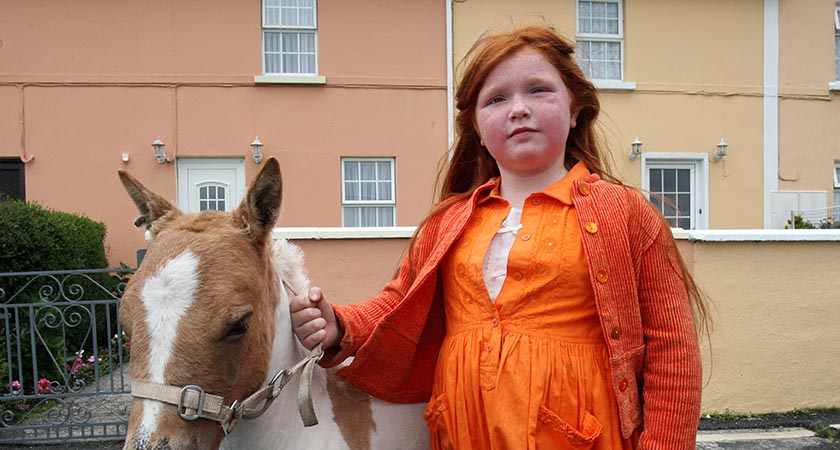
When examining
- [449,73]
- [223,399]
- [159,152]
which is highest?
[449,73]

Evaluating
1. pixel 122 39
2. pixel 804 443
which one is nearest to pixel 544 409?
pixel 804 443

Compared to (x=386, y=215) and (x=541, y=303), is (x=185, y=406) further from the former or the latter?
(x=386, y=215)

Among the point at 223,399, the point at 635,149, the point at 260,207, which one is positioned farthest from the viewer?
the point at 635,149

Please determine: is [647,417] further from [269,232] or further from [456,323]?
[269,232]

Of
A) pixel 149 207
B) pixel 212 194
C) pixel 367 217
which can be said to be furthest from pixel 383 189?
pixel 149 207

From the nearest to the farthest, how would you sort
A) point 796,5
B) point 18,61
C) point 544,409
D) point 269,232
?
1. point 544,409
2. point 269,232
3. point 18,61
4. point 796,5

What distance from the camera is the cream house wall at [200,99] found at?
8586 mm

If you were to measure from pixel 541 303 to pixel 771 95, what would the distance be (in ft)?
35.5

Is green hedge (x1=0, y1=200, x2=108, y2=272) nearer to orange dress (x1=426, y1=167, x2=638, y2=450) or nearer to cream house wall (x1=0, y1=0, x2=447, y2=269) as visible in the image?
cream house wall (x1=0, y1=0, x2=447, y2=269)

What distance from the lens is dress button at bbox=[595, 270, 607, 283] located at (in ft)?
4.82

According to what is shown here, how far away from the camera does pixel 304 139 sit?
8.92 metres

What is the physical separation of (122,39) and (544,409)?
971cm

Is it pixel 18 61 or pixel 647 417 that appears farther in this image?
pixel 18 61

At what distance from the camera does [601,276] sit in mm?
1472
